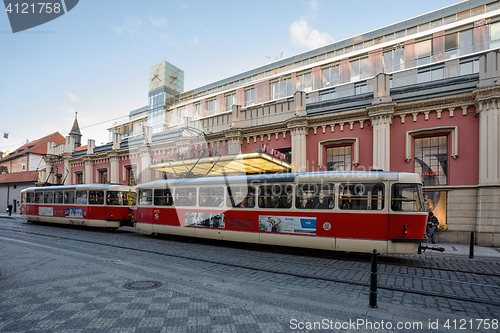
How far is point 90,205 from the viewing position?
18.5 metres

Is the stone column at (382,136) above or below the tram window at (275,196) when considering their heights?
above

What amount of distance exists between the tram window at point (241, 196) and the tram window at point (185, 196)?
2018 mm

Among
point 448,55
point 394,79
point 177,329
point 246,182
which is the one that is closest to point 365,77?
point 394,79

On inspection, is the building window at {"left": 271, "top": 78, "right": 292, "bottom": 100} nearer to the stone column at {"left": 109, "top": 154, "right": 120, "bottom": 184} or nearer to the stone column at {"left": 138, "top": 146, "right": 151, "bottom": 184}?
the stone column at {"left": 138, "top": 146, "right": 151, "bottom": 184}

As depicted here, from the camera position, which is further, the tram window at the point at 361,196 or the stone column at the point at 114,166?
the stone column at the point at 114,166

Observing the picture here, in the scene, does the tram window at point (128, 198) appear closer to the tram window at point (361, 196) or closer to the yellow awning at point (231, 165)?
the yellow awning at point (231, 165)

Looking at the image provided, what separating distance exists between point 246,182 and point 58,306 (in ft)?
25.1

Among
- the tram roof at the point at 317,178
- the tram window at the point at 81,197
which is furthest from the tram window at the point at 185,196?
the tram window at the point at 81,197

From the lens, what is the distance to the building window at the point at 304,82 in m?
34.0

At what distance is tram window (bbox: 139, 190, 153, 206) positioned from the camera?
49.4 ft

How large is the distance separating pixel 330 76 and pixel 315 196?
2633 centimetres

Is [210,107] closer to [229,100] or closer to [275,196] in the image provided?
[229,100]

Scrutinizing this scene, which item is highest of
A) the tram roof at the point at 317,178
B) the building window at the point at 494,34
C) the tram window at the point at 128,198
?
the building window at the point at 494,34

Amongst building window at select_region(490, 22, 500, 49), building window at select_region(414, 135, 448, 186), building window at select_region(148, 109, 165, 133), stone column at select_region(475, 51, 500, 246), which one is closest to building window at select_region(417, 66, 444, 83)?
building window at select_region(490, 22, 500, 49)
